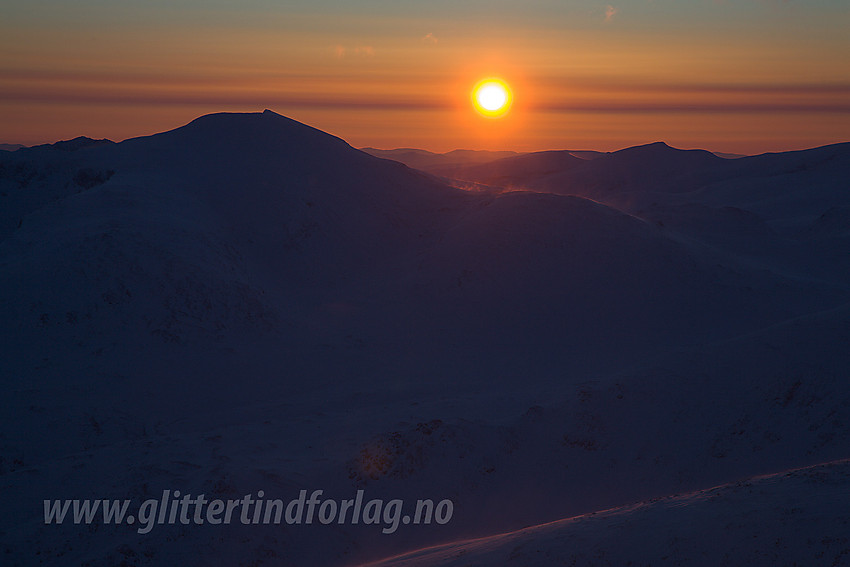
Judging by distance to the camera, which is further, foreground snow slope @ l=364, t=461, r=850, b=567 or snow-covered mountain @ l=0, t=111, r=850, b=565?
snow-covered mountain @ l=0, t=111, r=850, b=565

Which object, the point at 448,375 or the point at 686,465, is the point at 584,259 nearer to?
the point at 448,375

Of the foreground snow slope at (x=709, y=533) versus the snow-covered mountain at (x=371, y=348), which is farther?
the snow-covered mountain at (x=371, y=348)

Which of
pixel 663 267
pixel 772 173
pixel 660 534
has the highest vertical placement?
pixel 772 173

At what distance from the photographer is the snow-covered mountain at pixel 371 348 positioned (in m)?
12.9

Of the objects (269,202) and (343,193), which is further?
(343,193)

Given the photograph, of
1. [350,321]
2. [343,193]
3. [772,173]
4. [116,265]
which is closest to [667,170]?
[772,173]

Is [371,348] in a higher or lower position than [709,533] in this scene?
higher

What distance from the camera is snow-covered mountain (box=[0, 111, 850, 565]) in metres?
12.9

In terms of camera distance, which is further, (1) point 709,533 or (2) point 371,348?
(2) point 371,348

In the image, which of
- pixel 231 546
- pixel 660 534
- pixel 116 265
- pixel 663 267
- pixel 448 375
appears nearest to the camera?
pixel 660 534

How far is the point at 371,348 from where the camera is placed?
21250mm

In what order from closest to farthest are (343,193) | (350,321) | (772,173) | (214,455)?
(214,455), (350,321), (343,193), (772,173)

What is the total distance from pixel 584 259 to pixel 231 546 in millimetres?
19022

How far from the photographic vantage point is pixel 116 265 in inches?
853
